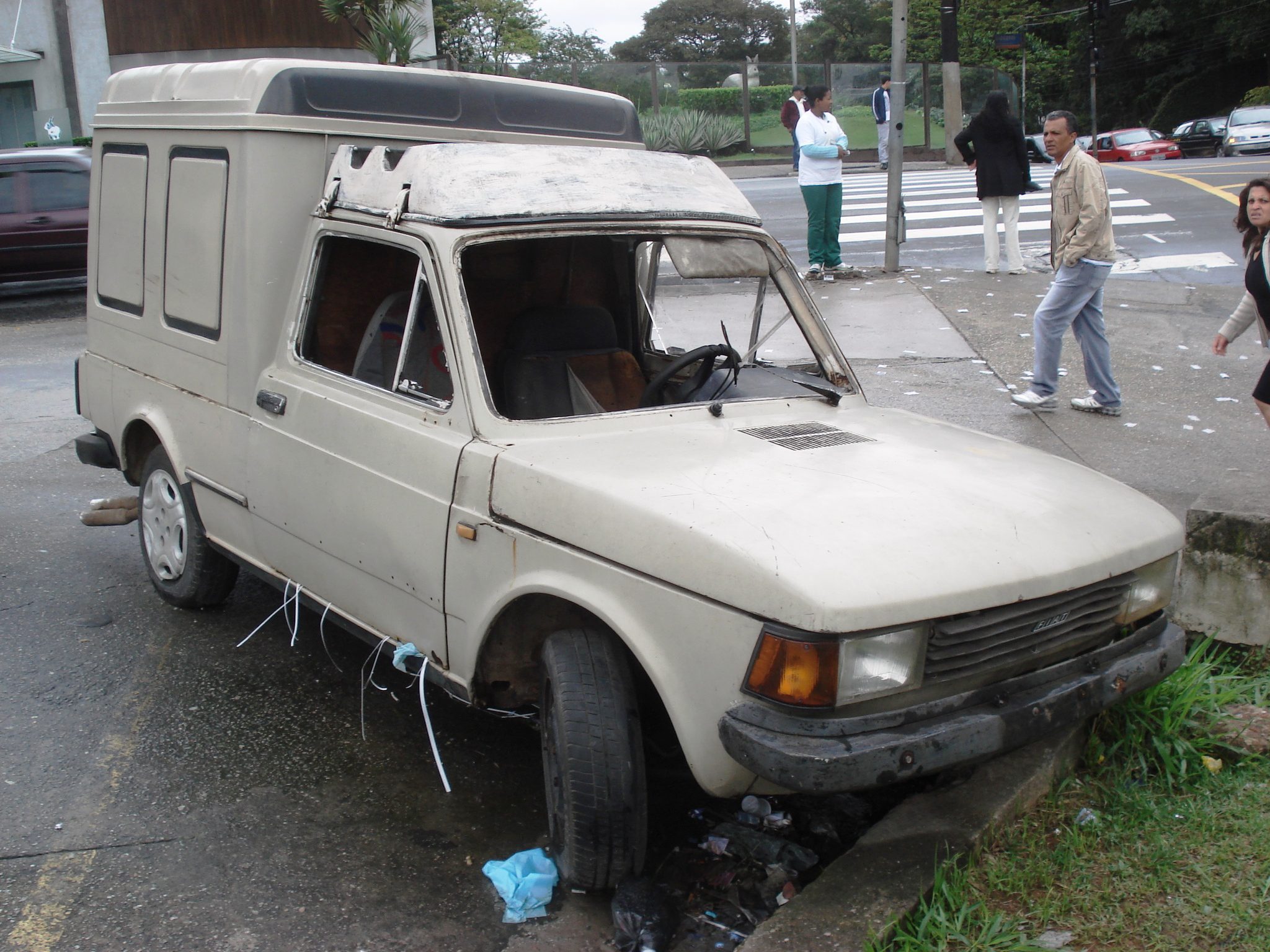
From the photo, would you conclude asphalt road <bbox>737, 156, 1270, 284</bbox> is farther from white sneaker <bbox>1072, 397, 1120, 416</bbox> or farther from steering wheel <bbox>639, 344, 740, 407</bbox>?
steering wheel <bbox>639, 344, 740, 407</bbox>

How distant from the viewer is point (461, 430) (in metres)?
3.52

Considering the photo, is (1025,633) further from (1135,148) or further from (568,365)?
(1135,148)

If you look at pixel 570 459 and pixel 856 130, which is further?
pixel 856 130

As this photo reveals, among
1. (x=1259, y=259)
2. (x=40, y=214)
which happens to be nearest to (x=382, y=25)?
(x=40, y=214)

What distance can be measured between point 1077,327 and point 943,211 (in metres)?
10.9

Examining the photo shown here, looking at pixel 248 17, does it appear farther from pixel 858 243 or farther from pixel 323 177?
pixel 323 177

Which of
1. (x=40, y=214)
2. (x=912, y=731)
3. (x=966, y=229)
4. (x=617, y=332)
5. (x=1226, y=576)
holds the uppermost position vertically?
(x=40, y=214)

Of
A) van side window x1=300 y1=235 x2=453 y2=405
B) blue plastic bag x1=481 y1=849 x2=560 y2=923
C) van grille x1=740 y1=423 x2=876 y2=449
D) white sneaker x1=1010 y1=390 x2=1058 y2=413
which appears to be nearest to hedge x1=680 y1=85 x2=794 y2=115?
white sneaker x1=1010 y1=390 x2=1058 y2=413

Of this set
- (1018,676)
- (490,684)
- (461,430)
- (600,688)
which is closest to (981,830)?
(1018,676)

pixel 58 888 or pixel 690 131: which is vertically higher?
pixel 690 131

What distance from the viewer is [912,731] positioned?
2826 millimetres

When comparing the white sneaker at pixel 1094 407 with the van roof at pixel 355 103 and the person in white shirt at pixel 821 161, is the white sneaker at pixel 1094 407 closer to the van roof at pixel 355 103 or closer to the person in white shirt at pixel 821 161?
the van roof at pixel 355 103

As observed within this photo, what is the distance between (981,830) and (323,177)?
10.2 feet

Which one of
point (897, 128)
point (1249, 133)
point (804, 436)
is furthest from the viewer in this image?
point (1249, 133)
